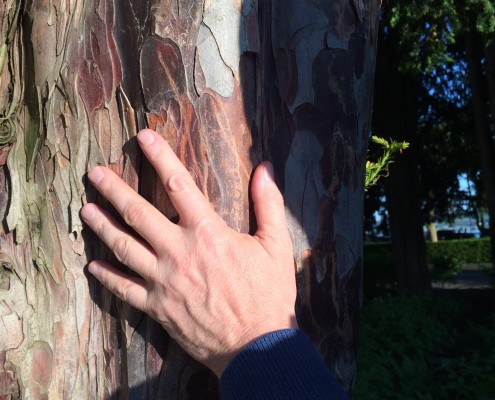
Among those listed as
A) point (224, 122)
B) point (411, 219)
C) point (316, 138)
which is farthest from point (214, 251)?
point (411, 219)

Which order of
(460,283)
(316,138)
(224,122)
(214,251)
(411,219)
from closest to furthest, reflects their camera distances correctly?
(214,251), (224,122), (316,138), (411,219), (460,283)

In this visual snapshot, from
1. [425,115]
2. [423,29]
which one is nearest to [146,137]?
[423,29]

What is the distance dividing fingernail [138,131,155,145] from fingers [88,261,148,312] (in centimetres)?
28

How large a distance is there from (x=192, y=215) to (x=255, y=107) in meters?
0.30

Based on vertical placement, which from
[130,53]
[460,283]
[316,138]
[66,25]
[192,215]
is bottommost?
[460,283]

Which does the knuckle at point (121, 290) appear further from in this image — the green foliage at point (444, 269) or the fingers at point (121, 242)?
the green foliage at point (444, 269)

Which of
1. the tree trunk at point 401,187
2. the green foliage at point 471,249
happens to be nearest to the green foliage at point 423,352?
the tree trunk at point 401,187

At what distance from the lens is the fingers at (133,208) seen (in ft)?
3.91

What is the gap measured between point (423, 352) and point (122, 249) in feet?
19.2

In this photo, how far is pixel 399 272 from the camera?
1062 cm

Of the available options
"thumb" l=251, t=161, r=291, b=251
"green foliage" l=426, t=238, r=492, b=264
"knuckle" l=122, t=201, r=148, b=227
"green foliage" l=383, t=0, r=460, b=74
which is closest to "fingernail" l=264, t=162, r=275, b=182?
"thumb" l=251, t=161, r=291, b=251

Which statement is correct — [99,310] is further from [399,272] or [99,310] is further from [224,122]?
[399,272]

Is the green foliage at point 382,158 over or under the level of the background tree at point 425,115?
under

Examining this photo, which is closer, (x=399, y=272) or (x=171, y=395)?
(x=171, y=395)
